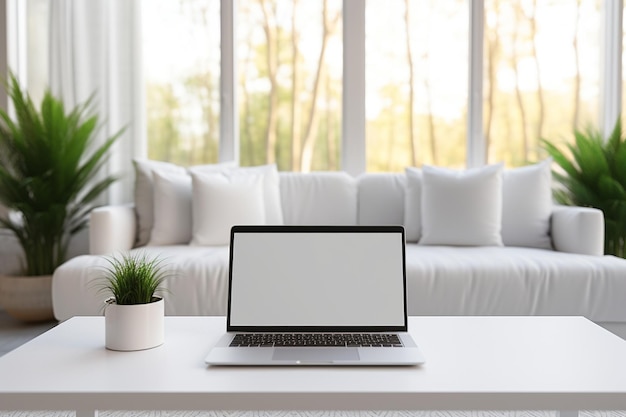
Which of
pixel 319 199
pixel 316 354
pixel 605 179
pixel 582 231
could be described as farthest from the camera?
pixel 319 199

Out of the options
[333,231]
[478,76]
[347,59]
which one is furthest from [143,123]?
[333,231]

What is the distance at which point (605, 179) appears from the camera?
3.31m

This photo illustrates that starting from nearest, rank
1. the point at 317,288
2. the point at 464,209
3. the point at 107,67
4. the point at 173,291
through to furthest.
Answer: the point at 317,288, the point at 173,291, the point at 464,209, the point at 107,67

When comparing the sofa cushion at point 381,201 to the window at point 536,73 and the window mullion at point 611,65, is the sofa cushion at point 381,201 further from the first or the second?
the window mullion at point 611,65

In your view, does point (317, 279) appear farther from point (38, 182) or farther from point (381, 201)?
point (38, 182)

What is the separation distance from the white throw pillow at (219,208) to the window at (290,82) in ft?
2.77

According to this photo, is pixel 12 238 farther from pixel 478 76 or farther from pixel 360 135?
pixel 478 76

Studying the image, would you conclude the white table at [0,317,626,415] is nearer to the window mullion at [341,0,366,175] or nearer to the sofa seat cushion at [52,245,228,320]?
the sofa seat cushion at [52,245,228,320]

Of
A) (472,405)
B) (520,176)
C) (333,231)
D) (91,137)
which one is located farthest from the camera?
(91,137)

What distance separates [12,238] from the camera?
373 cm

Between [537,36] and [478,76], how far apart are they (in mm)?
483

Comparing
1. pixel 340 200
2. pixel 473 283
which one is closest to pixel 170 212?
pixel 340 200

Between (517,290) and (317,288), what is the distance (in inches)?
60.7

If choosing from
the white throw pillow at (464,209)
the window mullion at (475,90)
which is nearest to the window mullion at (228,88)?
the white throw pillow at (464,209)
